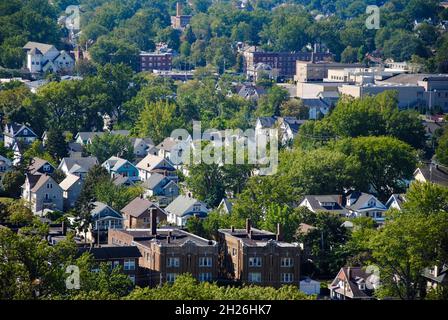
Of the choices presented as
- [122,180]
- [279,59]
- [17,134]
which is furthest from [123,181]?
[279,59]

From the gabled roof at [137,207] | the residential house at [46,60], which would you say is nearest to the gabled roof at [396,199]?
the gabled roof at [137,207]

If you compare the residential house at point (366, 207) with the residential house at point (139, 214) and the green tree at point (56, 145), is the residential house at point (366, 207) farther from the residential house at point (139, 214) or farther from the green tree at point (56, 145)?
the green tree at point (56, 145)

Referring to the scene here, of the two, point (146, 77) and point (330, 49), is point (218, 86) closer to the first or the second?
point (146, 77)

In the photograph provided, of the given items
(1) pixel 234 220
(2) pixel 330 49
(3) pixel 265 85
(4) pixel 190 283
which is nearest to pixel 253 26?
(2) pixel 330 49

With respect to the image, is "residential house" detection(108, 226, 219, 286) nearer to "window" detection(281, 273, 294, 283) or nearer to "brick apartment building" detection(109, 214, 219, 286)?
"brick apartment building" detection(109, 214, 219, 286)

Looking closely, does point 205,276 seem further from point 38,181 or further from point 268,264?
point 38,181

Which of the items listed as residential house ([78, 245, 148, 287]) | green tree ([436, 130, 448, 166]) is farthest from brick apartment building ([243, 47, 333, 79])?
residential house ([78, 245, 148, 287])

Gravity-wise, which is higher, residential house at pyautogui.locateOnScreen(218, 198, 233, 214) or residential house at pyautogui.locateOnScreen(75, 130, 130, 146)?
residential house at pyautogui.locateOnScreen(75, 130, 130, 146)
